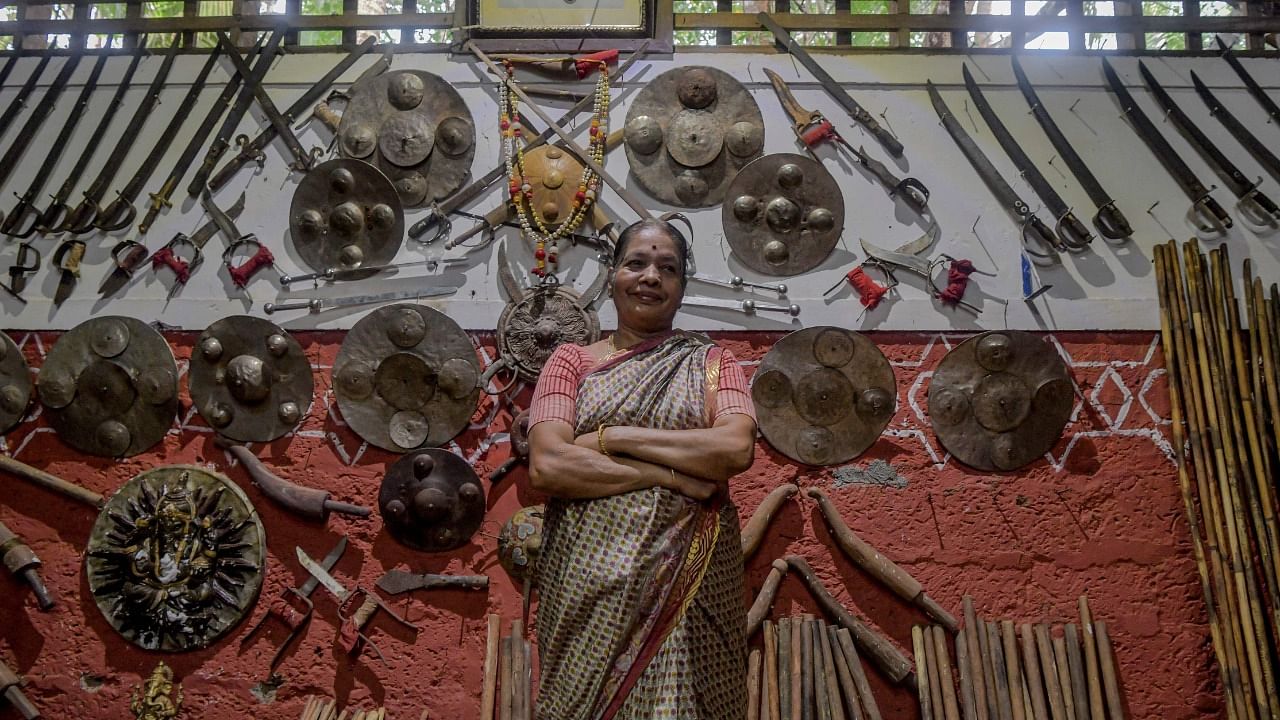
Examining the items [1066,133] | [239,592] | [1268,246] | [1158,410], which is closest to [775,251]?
[1066,133]

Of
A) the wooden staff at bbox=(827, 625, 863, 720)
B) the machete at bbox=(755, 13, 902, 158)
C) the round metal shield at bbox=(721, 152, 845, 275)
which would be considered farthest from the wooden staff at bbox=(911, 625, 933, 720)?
the machete at bbox=(755, 13, 902, 158)

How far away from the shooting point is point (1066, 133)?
4352 millimetres

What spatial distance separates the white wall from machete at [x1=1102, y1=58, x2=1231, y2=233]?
0.05 metres

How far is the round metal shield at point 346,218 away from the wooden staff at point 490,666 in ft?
5.42

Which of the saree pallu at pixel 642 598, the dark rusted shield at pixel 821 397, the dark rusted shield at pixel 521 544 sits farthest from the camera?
the dark rusted shield at pixel 821 397

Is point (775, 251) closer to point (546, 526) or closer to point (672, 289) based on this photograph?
point (672, 289)

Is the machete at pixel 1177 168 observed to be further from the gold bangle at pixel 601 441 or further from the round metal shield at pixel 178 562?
the round metal shield at pixel 178 562

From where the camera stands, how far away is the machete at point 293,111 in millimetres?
4367

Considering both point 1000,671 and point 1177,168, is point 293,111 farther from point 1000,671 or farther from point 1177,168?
point 1177,168

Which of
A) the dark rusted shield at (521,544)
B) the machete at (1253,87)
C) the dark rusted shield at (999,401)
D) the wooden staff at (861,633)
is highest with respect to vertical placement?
the machete at (1253,87)

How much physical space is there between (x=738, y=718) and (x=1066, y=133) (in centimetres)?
323

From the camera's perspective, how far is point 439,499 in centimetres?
385

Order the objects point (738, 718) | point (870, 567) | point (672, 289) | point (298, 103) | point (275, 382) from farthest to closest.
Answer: point (298, 103), point (275, 382), point (870, 567), point (672, 289), point (738, 718)

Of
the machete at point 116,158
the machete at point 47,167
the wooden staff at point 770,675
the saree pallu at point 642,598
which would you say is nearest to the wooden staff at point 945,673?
the wooden staff at point 770,675
